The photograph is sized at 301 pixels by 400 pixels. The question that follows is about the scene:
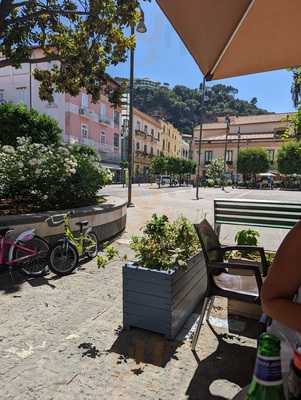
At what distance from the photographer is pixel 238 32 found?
7.95 ft

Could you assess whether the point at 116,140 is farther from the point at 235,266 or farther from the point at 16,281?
the point at 235,266

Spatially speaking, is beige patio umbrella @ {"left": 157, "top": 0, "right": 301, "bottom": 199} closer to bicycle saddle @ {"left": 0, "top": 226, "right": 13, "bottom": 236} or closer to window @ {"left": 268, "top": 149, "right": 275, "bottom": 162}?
bicycle saddle @ {"left": 0, "top": 226, "right": 13, "bottom": 236}

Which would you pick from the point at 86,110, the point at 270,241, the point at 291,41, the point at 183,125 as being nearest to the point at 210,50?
the point at 291,41

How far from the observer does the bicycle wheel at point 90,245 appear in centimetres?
535

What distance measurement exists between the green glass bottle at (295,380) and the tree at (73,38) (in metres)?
6.79

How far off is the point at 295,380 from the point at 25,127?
412 inches

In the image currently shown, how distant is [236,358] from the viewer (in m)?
2.62

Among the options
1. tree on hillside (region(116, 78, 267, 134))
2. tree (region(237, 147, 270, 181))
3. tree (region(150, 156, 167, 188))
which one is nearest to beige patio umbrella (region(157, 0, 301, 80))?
tree (region(150, 156, 167, 188))

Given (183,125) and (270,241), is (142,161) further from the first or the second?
(270,241)

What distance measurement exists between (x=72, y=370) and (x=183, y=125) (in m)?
97.4

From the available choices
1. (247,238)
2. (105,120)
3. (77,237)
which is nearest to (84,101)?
(105,120)

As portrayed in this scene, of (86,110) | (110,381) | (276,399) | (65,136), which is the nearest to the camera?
(276,399)

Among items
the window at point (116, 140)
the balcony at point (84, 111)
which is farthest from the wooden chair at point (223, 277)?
the window at point (116, 140)

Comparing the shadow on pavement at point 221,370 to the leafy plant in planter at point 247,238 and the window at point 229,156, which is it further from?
the window at point 229,156
